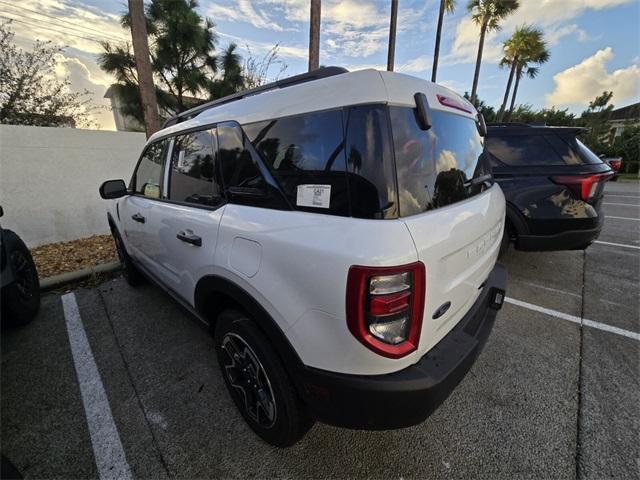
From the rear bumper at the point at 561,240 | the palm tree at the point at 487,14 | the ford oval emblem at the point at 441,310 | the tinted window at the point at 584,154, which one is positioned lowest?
the rear bumper at the point at 561,240

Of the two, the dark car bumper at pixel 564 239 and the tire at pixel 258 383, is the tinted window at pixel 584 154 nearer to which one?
the dark car bumper at pixel 564 239

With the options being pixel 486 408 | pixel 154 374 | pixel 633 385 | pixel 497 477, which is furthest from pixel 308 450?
pixel 633 385

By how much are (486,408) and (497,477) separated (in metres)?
0.45

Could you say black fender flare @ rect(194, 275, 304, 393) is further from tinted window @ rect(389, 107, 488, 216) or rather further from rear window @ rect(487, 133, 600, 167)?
rear window @ rect(487, 133, 600, 167)

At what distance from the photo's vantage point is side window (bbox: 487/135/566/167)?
11.2 feet

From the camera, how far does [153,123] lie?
590cm

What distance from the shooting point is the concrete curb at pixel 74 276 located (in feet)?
12.2

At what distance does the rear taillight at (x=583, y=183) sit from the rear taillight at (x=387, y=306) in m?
3.17

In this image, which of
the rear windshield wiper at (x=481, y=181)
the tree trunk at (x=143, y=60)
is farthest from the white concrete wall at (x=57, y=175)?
the rear windshield wiper at (x=481, y=181)

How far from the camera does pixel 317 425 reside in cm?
187

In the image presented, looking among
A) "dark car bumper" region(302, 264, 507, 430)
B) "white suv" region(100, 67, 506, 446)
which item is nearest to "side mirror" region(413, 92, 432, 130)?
"white suv" region(100, 67, 506, 446)

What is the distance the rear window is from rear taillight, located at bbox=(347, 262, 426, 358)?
3.30 meters

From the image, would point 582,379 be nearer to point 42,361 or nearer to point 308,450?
point 308,450

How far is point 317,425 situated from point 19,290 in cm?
312
